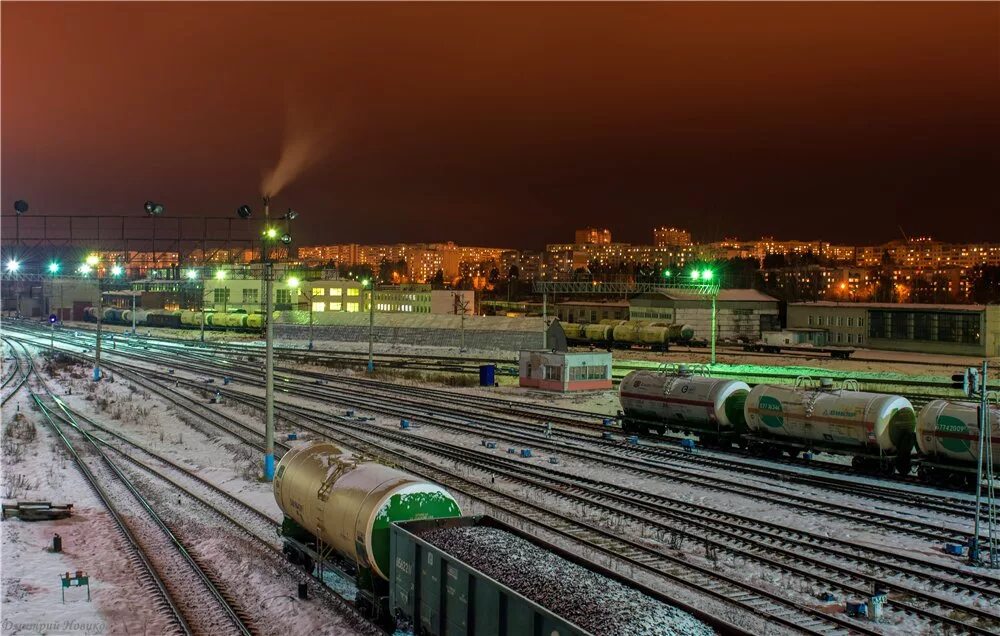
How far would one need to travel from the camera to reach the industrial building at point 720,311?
301ft

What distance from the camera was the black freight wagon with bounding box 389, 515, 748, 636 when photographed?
1009 cm

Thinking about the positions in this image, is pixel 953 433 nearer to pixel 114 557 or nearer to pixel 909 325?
pixel 114 557

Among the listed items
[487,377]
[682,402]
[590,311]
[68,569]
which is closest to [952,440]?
[682,402]

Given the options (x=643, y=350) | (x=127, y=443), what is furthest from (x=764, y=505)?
(x=643, y=350)

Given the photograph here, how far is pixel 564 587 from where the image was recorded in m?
10.9

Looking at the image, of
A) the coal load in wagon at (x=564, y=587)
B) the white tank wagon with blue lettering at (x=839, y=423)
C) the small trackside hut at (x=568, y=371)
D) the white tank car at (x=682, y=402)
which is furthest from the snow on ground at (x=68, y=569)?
the small trackside hut at (x=568, y=371)

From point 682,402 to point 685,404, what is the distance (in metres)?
0.17

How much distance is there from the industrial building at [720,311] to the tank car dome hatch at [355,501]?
256 feet

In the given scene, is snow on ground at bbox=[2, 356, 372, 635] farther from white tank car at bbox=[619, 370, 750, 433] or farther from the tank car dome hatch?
white tank car at bbox=[619, 370, 750, 433]

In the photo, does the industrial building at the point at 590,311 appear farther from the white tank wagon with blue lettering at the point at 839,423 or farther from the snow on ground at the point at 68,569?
the snow on ground at the point at 68,569

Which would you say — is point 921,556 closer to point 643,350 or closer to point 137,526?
point 137,526

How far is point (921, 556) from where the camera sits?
18.6 metres

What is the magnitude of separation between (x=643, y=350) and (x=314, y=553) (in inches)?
2683

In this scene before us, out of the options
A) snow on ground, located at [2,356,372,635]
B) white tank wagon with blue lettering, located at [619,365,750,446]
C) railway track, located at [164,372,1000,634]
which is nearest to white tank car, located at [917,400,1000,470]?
white tank wagon with blue lettering, located at [619,365,750,446]
